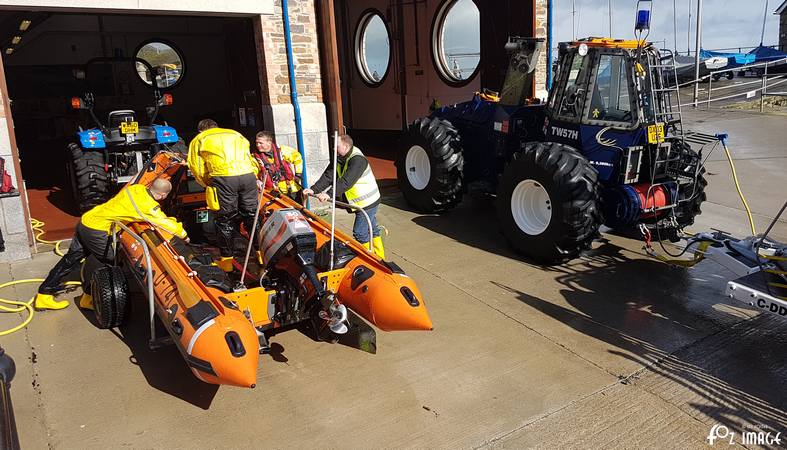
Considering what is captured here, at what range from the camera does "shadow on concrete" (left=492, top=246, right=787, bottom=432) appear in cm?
336


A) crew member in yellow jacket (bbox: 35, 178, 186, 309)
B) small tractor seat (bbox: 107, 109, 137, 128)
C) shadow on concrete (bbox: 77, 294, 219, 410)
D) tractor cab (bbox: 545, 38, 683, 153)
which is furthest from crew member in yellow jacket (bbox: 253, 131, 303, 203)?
small tractor seat (bbox: 107, 109, 137, 128)

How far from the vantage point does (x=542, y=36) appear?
346 inches

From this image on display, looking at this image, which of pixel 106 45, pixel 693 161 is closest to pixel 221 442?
pixel 693 161

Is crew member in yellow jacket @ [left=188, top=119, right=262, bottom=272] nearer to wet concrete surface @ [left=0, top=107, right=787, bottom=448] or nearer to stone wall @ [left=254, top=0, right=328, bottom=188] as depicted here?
wet concrete surface @ [left=0, top=107, right=787, bottom=448]

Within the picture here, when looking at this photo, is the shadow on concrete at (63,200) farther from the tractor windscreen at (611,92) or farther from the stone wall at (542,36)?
the stone wall at (542,36)

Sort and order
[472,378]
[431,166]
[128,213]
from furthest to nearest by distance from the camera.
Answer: [431,166]
[128,213]
[472,378]

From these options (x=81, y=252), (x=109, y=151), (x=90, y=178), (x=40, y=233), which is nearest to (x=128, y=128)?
(x=109, y=151)

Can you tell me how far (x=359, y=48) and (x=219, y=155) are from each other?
31.8ft

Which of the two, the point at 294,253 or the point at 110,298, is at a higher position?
the point at 294,253

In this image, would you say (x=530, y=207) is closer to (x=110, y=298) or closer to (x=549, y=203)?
(x=549, y=203)

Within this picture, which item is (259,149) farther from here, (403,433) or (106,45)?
(106,45)

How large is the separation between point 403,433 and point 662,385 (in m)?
1.68

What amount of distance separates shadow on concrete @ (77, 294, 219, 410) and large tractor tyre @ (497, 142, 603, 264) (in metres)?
3.32

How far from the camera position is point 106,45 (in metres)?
14.5
